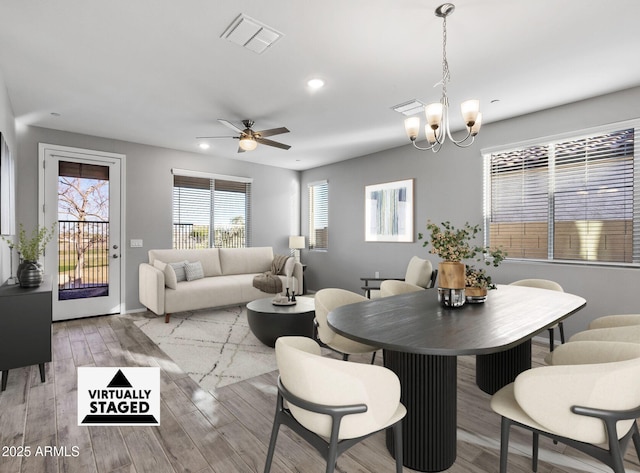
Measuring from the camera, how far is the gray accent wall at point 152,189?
4496mm

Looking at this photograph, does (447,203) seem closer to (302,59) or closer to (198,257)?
(302,59)

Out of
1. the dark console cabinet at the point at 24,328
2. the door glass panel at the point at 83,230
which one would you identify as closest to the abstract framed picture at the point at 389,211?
the door glass panel at the point at 83,230

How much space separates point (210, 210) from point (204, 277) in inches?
51.1

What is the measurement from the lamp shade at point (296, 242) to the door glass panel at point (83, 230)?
3172 millimetres

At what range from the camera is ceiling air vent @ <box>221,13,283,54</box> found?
7.36 feet

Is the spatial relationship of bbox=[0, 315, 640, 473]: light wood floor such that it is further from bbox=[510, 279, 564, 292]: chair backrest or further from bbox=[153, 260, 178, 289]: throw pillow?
bbox=[153, 260, 178, 289]: throw pillow

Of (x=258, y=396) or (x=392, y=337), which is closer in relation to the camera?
(x=392, y=337)

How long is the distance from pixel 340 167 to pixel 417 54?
12.6ft

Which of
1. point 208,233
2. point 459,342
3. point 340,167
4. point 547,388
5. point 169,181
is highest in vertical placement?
point 340,167

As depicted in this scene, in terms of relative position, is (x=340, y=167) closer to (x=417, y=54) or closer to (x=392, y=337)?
(x=417, y=54)

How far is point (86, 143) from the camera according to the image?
4.89m

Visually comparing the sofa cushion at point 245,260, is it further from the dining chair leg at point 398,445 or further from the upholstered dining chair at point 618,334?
the upholstered dining chair at point 618,334

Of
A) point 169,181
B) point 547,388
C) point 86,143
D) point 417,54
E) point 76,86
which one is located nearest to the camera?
point 547,388

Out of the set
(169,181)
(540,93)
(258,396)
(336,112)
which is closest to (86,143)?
(169,181)
